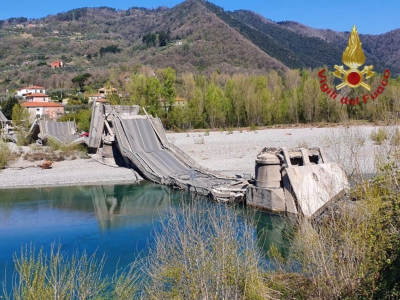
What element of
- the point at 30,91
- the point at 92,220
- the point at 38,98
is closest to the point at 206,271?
the point at 92,220

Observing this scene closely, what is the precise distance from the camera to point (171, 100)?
5225cm

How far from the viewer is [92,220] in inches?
769

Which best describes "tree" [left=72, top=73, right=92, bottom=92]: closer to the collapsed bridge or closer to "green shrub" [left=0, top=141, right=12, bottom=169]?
"green shrub" [left=0, top=141, right=12, bottom=169]

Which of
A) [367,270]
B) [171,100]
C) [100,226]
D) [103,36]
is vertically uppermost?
[103,36]

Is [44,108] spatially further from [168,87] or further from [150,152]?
[150,152]

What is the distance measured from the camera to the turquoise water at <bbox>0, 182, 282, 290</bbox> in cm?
1492

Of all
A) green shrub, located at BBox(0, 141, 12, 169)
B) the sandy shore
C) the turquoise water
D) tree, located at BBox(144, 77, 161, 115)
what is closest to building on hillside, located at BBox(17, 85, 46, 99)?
tree, located at BBox(144, 77, 161, 115)

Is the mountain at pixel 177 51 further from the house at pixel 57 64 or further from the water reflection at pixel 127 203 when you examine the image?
the water reflection at pixel 127 203

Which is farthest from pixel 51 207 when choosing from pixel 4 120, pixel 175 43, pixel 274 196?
pixel 175 43

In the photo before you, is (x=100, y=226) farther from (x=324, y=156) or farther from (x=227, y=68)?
(x=227, y=68)

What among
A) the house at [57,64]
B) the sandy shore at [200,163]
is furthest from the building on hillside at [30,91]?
the sandy shore at [200,163]

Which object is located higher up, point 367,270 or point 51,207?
point 367,270

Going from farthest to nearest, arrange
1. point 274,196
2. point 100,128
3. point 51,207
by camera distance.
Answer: point 100,128 → point 51,207 → point 274,196

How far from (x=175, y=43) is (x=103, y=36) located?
185 feet
